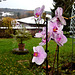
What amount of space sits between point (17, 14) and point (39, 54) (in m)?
10.9

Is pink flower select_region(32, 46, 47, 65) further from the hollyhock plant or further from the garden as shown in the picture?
the hollyhock plant

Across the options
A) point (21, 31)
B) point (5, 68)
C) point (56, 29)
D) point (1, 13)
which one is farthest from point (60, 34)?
point (1, 13)

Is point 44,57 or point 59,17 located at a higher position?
Result: point 59,17

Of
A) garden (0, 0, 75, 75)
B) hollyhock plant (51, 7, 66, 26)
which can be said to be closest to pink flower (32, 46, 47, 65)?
garden (0, 0, 75, 75)

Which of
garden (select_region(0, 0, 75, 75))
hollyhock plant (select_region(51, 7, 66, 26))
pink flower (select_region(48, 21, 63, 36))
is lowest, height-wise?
garden (select_region(0, 0, 75, 75))

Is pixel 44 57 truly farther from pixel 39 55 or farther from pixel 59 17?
pixel 59 17

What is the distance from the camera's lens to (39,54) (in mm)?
460

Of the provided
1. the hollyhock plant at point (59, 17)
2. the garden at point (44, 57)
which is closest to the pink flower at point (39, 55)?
the garden at point (44, 57)

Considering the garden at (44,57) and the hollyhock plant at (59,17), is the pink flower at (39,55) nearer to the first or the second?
the garden at (44,57)

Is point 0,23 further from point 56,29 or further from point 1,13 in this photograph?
point 56,29

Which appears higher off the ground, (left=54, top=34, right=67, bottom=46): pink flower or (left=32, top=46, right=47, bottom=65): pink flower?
(left=54, top=34, right=67, bottom=46): pink flower

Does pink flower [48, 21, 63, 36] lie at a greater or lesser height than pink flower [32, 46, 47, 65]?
greater

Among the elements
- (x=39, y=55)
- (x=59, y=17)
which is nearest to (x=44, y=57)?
(x=39, y=55)

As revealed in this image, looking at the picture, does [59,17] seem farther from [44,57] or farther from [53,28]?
[44,57]
